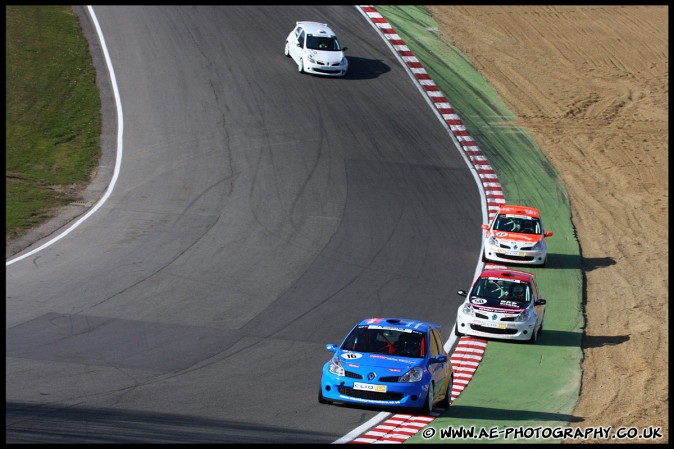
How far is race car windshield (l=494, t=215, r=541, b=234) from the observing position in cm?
3203

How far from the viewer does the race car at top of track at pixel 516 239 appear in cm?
3138

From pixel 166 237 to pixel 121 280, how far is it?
4163mm

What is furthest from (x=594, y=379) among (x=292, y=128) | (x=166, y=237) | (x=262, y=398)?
(x=292, y=128)

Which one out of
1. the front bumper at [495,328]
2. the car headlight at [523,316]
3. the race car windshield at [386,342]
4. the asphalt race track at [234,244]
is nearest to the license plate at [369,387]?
the asphalt race track at [234,244]

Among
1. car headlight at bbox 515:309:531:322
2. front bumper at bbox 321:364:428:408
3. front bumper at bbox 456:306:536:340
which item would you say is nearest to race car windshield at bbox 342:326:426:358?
front bumper at bbox 321:364:428:408

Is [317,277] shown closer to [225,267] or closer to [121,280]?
[225,267]

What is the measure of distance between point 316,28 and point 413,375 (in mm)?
30796

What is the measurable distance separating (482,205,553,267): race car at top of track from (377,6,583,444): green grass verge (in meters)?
0.62

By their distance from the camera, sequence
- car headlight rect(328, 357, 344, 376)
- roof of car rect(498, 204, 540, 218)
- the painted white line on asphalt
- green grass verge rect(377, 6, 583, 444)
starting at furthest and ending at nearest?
roof of car rect(498, 204, 540, 218), the painted white line on asphalt, green grass verge rect(377, 6, 583, 444), car headlight rect(328, 357, 344, 376)

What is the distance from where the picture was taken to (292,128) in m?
41.0

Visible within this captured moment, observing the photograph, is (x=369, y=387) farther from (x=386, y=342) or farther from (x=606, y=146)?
(x=606, y=146)

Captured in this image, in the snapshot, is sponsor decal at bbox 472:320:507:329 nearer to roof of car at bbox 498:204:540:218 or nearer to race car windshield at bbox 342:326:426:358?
race car windshield at bbox 342:326:426:358

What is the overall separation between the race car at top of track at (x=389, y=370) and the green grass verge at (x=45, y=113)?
1506 centimetres

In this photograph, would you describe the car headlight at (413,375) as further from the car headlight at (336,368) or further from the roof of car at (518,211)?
the roof of car at (518,211)
